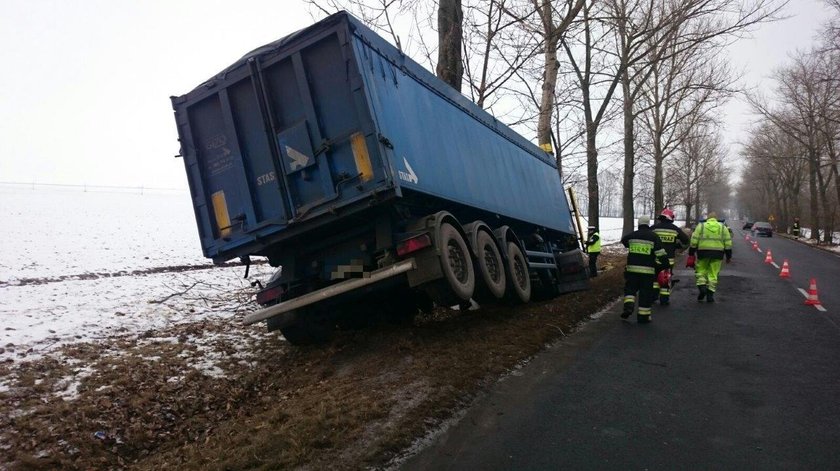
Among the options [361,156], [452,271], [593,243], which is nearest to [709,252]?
[593,243]

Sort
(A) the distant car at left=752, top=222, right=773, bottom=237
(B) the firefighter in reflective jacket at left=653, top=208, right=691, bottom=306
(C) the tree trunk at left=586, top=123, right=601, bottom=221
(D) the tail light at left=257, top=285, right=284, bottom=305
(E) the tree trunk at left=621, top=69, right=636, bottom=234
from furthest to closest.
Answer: (A) the distant car at left=752, top=222, right=773, bottom=237
(E) the tree trunk at left=621, top=69, right=636, bottom=234
(C) the tree trunk at left=586, top=123, right=601, bottom=221
(B) the firefighter in reflective jacket at left=653, top=208, right=691, bottom=306
(D) the tail light at left=257, top=285, right=284, bottom=305

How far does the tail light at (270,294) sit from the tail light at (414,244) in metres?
1.52

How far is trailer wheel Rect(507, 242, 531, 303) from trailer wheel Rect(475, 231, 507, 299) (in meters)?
0.29

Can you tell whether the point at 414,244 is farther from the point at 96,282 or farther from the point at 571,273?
the point at 96,282

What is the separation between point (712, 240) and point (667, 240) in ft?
2.83

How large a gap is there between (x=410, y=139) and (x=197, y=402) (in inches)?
129

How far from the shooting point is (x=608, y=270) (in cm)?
1670

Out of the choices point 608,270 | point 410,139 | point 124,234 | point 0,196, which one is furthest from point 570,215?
point 0,196

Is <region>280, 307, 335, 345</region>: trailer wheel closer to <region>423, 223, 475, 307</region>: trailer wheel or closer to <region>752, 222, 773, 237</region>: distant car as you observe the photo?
<region>423, 223, 475, 307</region>: trailer wheel

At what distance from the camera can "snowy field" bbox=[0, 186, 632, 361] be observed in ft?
23.1

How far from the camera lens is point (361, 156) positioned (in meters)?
5.18

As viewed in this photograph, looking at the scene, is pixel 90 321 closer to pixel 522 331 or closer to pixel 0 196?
pixel 522 331

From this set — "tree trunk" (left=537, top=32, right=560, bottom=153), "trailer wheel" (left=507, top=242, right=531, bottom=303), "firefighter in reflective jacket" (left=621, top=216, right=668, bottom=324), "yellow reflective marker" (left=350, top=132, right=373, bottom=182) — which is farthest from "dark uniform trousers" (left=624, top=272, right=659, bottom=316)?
"tree trunk" (left=537, top=32, right=560, bottom=153)

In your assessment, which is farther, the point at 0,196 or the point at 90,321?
the point at 0,196
